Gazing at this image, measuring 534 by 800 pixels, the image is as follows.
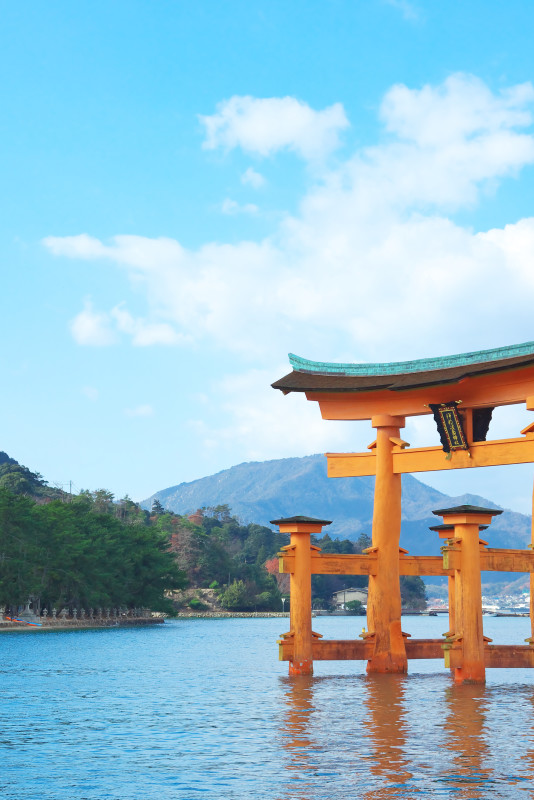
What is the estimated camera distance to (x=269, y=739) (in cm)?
1415

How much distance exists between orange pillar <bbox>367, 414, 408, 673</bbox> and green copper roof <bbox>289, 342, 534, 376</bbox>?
51.4 inches

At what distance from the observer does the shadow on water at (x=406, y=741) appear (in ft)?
34.8

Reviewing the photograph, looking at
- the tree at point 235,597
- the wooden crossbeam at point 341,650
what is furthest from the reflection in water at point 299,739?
the tree at point 235,597

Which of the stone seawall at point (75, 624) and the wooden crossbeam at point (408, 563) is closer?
the wooden crossbeam at point (408, 563)

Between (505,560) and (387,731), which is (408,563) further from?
(387,731)

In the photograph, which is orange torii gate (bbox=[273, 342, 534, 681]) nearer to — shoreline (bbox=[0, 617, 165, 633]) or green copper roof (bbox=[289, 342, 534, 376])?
green copper roof (bbox=[289, 342, 534, 376])

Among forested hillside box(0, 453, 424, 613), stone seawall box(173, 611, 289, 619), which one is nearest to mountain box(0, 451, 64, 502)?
forested hillside box(0, 453, 424, 613)

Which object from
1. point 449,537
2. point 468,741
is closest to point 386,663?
point 449,537

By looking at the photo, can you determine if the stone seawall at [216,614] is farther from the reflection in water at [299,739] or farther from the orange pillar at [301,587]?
the reflection in water at [299,739]

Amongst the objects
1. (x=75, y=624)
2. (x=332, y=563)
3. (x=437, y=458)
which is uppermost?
(x=437, y=458)

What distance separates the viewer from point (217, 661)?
127 ft

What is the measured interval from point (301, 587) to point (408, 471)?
140 inches

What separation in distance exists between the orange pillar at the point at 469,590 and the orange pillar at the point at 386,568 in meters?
2.15

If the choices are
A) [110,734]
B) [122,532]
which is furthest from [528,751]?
[122,532]
